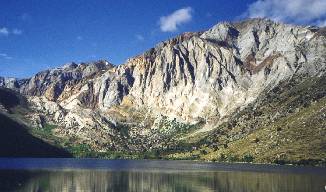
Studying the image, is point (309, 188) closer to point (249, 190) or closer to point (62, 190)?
point (249, 190)

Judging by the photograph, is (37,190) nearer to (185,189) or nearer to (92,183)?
(92,183)

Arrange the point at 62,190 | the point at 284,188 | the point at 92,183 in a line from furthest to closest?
the point at 92,183 → the point at 284,188 → the point at 62,190

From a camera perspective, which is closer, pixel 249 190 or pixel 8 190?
pixel 8 190

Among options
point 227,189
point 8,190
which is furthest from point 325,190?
point 8,190

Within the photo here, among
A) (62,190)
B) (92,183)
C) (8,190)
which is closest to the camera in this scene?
(8,190)

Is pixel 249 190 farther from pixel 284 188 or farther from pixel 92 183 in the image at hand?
pixel 92 183

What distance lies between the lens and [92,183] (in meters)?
152

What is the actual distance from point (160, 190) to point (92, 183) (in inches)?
1142

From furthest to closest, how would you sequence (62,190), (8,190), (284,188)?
(284,188) → (62,190) → (8,190)

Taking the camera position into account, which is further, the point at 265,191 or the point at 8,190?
the point at 265,191

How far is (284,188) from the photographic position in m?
136

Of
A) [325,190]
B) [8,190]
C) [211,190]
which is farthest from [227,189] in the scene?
[8,190]

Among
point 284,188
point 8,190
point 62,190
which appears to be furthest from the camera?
point 284,188

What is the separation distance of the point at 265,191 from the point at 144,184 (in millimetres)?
42392
